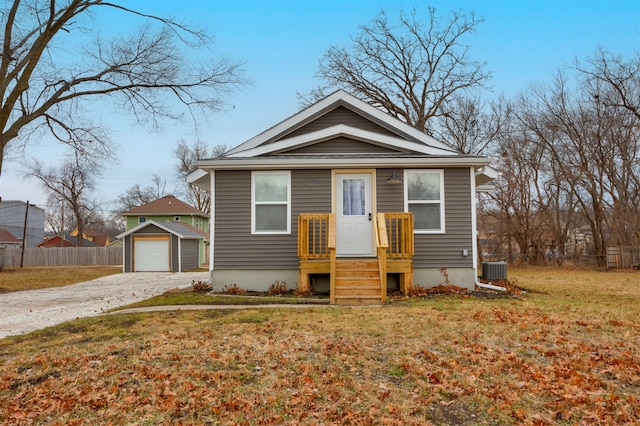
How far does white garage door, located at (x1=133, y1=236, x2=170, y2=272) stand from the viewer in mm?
25297

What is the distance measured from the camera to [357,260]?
10391 mm

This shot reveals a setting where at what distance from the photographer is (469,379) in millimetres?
4410

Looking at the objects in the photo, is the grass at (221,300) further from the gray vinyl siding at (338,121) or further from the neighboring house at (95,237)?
the neighboring house at (95,237)

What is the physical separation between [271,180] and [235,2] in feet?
22.8

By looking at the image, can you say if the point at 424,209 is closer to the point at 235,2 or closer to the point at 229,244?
the point at 229,244

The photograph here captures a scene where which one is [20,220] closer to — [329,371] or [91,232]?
[91,232]

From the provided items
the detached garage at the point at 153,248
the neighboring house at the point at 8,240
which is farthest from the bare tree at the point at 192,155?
the neighboring house at the point at 8,240

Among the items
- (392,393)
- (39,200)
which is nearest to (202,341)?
(392,393)

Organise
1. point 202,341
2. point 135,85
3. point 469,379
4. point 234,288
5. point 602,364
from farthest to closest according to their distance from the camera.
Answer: point 135,85 → point 234,288 → point 202,341 → point 602,364 → point 469,379

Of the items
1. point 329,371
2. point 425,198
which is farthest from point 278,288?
point 329,371

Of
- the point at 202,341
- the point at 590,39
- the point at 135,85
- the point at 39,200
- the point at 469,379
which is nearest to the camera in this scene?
the point at 469,379

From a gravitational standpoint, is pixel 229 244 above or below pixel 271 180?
below

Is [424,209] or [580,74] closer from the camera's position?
[424,209]

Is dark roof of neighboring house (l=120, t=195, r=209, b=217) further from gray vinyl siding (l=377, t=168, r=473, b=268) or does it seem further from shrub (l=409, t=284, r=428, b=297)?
shrub (l=409, t=284, r=428, b=297)
